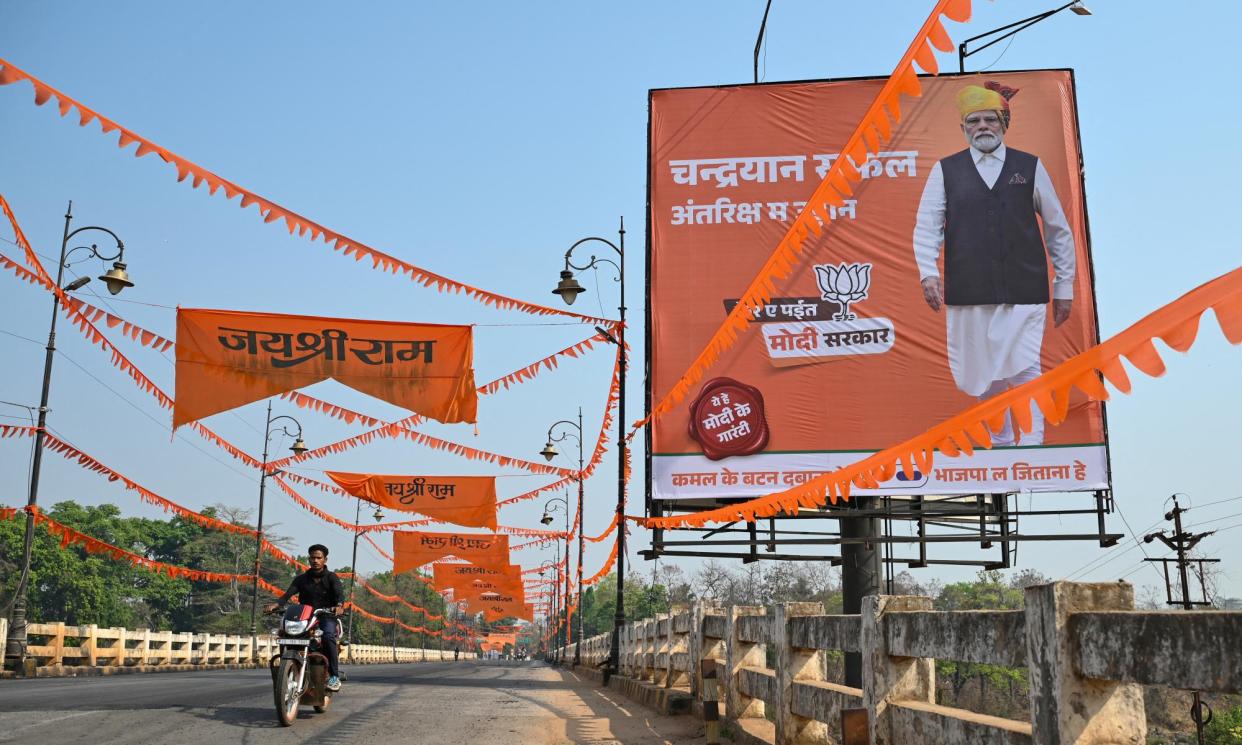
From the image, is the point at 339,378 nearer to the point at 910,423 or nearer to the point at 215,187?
the point at 215,187

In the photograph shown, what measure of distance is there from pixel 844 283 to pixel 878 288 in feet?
1.76

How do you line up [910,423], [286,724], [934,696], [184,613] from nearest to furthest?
[934,696], [286,724], [910,423], [184,613]

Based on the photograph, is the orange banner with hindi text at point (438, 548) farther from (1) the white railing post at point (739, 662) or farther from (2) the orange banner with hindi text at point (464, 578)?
(1) the white railing post at point (739, 662)

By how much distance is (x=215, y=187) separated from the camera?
10281mm

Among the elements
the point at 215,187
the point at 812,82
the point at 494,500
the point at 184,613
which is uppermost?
the point at 812,82

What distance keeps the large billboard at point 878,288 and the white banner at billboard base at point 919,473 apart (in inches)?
1.0

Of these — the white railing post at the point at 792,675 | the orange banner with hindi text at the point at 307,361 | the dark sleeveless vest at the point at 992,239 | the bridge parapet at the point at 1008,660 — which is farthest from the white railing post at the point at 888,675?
the dark sleeveless vest at the point at 992,239

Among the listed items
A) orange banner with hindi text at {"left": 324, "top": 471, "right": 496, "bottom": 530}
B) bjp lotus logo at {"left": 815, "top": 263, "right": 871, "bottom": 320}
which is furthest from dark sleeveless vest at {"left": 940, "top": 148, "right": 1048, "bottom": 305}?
orange banner with hindi text at {"left": 324, "top": 471, "right": 496, "bottom": 530}

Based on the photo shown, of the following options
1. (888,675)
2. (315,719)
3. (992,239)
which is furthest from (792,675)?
(992,239)

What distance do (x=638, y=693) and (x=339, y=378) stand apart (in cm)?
603

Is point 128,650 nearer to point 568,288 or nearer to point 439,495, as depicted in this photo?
point 439,495

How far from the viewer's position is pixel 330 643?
434 inches

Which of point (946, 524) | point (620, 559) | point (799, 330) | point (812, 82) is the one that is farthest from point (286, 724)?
point (620, 559)

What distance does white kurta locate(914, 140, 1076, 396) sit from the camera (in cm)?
1684
